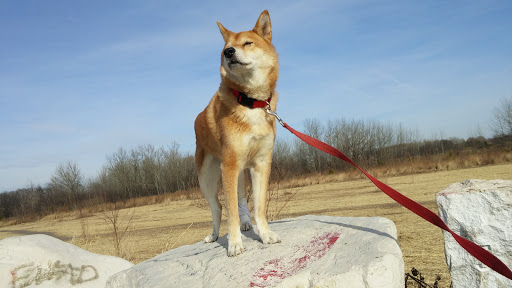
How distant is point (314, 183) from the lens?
131 feet

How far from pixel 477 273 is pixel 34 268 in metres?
5.63

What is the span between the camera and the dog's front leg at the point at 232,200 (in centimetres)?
409

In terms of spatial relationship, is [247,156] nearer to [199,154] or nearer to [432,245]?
[199,154]

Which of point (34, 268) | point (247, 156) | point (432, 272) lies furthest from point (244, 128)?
point (432, 272)

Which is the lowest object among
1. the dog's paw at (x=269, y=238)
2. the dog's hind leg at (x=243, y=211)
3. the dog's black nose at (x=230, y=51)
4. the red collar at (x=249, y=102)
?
the dog's paw at (x=269, y=238)

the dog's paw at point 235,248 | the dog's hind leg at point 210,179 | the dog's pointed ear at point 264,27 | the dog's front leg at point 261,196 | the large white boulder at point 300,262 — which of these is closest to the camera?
the large white boulder at point 300,262

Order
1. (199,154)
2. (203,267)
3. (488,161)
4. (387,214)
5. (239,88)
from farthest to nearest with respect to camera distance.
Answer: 1. (488,161)
2. (387,214)
3. (199,154)
4. (239,88)
5. (203,267)

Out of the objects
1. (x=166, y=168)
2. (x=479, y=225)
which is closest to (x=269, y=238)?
(x=479, y=225)

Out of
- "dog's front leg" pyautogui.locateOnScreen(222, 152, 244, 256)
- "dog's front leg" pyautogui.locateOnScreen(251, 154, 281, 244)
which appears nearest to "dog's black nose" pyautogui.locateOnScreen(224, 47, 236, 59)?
"dog's front leg" pyautogui.locateOnScreen(222, 152, 244, 256)

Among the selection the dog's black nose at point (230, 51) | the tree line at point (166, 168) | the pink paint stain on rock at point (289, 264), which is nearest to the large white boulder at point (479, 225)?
the pink paint stain on rock at point (289, 264)

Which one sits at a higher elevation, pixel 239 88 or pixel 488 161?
pixel 239 88

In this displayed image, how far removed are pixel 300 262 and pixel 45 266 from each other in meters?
4.04

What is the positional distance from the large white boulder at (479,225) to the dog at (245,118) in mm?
1736

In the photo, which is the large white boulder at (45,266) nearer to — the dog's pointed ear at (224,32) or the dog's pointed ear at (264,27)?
the dog's pointed ear at (224,32)
